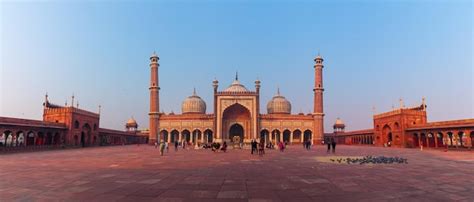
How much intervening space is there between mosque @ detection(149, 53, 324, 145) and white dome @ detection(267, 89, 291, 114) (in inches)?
229

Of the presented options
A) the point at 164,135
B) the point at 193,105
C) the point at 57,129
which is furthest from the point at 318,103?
the point at 57,129

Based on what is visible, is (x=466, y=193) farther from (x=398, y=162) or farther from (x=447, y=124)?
(x=447, y=124)

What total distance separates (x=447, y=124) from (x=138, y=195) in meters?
35.4

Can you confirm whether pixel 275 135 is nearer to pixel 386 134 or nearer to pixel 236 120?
pixel 236 120

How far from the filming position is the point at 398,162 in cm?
1471

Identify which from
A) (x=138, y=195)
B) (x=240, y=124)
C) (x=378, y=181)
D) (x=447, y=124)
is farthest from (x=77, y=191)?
(x=240, y=124)

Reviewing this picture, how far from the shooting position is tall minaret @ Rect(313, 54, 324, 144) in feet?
175

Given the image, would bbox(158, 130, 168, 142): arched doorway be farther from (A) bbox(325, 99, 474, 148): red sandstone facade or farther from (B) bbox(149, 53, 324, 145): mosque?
(A) bbox(325, 99, 474, 148): red sandstone facade

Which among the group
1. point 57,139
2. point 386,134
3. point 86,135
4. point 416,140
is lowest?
point 416,140

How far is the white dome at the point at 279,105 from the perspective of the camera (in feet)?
201

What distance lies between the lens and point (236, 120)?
5541 centimetres

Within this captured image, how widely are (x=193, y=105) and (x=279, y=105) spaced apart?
16949 mm

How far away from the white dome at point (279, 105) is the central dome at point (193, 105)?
1375cm

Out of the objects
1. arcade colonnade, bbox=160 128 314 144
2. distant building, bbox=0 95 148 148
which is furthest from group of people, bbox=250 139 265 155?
arcade colonnade, bbox=160 128 314 144
